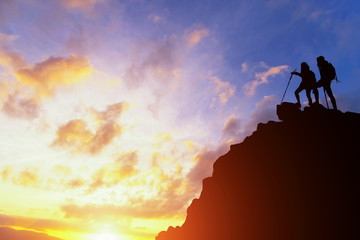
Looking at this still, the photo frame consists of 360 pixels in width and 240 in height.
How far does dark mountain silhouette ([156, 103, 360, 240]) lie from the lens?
23359 millimetres

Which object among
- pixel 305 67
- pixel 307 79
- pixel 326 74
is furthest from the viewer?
pixel 305 67

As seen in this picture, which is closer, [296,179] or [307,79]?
[307,79]

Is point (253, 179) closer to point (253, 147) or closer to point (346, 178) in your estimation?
point (253, 147)

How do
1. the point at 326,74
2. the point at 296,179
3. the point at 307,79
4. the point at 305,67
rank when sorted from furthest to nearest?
1. the point at 296,179
2. the point at 305,67
3. the point at 307,79
4. the point at 326,74

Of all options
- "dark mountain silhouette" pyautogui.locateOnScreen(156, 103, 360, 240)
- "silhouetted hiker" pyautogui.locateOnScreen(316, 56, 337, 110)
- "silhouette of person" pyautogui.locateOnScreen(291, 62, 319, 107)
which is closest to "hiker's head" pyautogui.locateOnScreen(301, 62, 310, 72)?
"silhouette of person" pyautogui.locateOnScreen(291, 62, 319, 107)

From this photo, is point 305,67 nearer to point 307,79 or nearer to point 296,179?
point 307,79

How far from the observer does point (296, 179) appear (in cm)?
2902

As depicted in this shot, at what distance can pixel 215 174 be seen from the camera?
47.9 meters

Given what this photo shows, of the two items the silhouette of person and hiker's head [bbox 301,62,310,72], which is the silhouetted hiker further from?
hiker's head [bbox 301,62,310,72]

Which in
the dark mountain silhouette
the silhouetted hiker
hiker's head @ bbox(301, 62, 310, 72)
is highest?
hiker's head @ bbox(301, 62, 310, 72)

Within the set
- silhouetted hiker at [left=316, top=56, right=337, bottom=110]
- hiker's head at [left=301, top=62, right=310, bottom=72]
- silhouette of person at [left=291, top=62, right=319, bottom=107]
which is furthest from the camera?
hiker's head at [left=301, top=62, right=310, bottom=72]

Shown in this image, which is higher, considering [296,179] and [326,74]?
[326,74]

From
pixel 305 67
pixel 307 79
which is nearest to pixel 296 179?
pixel 307 79

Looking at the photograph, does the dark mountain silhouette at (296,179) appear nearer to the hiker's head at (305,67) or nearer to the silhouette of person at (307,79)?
the silhouette of person at (307,79)
